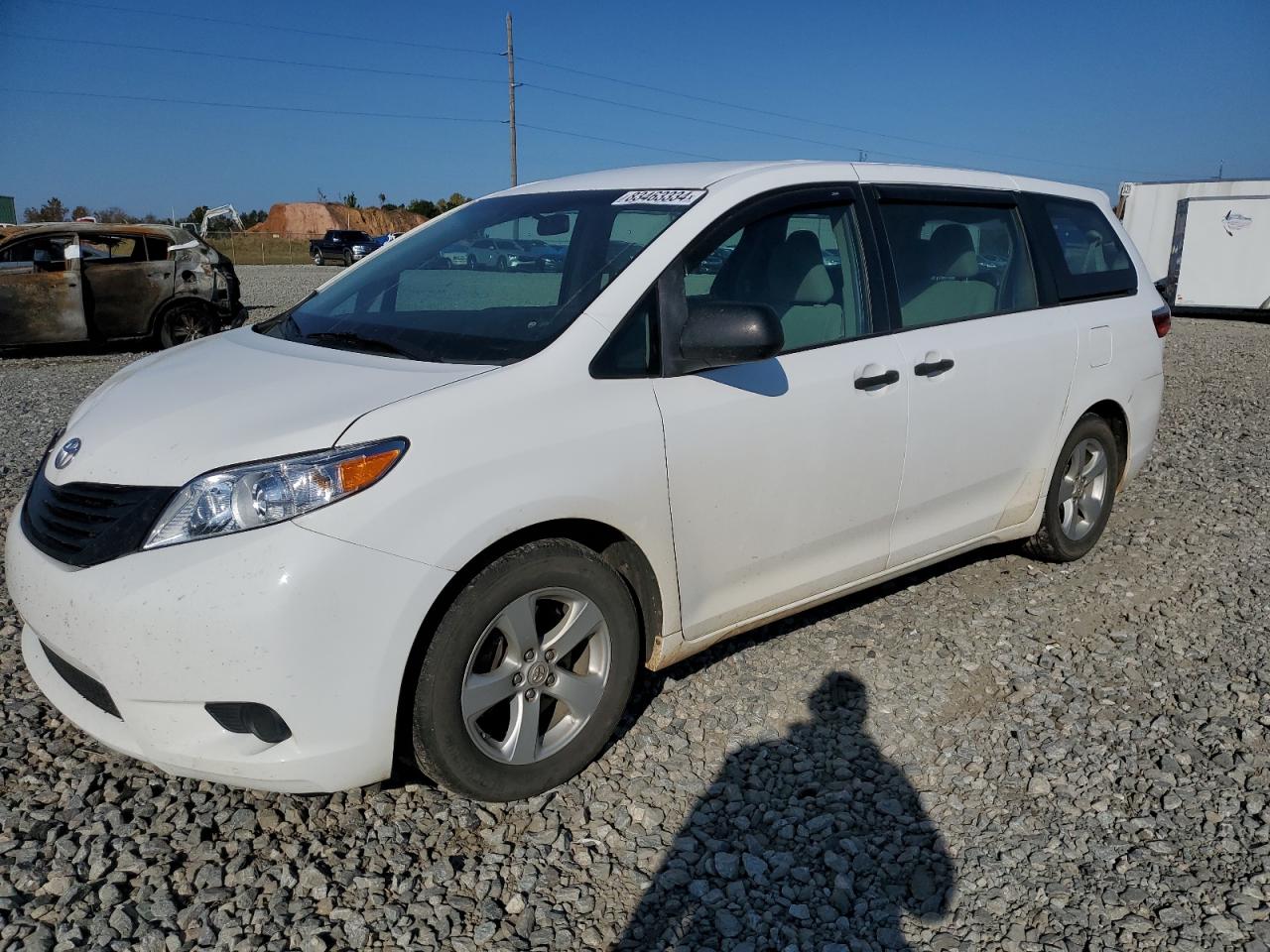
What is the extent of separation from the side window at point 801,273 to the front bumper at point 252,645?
1528 mm

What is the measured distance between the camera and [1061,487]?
460cm

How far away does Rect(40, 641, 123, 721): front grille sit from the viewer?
253 cm

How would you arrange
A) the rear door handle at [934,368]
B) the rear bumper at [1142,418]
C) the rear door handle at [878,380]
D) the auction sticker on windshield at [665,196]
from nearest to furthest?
the auction sticker on windshield at [665,196] → the rear door handle at [878,380] → the rear door handle at [934,368] → the rear bumper at [1142,418]

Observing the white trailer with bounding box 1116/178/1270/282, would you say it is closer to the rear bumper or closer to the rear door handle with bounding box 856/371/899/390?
the rear bumper

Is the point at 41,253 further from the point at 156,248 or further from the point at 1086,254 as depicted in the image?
the point at 1086,254

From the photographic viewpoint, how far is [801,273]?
3.51 metres

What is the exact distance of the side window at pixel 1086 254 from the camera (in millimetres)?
4473

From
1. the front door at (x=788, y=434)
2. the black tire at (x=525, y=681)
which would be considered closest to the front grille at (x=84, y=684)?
the black tire at (x=525, y=681)

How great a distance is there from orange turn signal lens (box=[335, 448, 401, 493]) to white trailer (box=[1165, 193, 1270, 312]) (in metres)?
20.3

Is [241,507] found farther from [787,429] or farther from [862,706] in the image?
[862,706]

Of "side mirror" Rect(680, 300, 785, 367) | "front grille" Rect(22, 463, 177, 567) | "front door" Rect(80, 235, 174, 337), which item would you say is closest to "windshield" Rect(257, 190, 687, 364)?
"side mirror" Rect(680, 300, 785, 367)

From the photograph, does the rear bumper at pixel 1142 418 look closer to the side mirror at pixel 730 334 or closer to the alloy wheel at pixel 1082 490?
the alloy wheel at pixel 1082 490

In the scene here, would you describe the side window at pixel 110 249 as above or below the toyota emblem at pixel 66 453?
above

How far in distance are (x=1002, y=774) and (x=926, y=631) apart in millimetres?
1087
